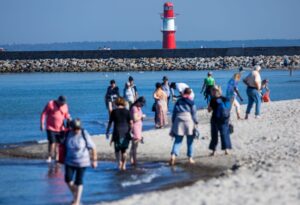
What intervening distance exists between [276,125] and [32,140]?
6329mm

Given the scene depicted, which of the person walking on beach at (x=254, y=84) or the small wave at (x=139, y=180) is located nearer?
the small wave at (x=139, y=180)

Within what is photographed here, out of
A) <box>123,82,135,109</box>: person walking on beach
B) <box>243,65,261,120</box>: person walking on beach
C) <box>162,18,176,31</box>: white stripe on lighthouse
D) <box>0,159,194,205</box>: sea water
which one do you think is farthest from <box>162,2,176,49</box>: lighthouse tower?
<box>0,159,194,205</box>: sea water

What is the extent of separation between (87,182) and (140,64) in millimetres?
65078

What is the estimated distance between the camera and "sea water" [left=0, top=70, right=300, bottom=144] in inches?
1083

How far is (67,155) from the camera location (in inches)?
487

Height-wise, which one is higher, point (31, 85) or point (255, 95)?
point (255, 95)

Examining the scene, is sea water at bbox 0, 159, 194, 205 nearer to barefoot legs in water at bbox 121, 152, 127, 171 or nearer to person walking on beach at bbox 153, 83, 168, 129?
barefoot legs in water at bbox 121, 152, 127, 171

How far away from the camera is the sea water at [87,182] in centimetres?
1377

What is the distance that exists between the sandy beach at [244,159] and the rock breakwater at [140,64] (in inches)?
2002

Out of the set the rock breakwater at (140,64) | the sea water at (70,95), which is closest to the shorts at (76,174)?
the sea water at (70,95)

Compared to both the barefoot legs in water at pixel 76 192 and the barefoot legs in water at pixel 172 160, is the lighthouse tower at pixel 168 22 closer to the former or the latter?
the barefoot legs in water at pixel 172 160

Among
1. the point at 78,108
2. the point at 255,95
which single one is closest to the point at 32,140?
the point at 255,95

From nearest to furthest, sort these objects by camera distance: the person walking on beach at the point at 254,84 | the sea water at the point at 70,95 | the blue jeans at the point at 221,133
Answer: the blue jeans at the point at 221,133 → the person walking on beach at the point at 254,84 → the sea water at the point at 70,95

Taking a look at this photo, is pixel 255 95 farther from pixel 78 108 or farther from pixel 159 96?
pixel 78 108
